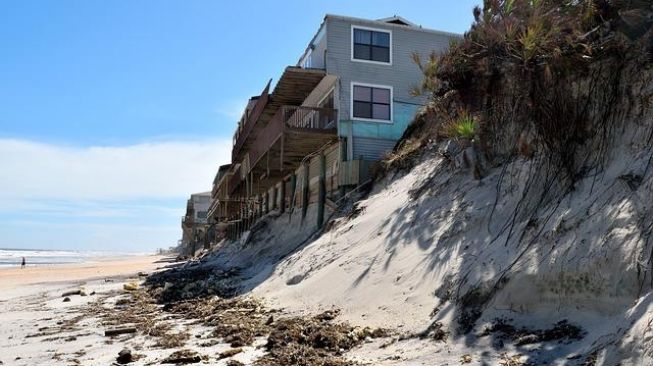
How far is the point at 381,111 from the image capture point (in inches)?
829

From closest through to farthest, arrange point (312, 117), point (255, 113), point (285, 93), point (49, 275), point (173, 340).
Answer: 1. point (173, 340)
2. point (312, 117)
3. point (285, 93)
4. point (255, 113)
5. point (49, 275)

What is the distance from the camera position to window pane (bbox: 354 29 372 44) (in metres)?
21.1

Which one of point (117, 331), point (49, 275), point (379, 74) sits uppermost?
point (379, 74)

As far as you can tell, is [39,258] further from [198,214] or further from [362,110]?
[362,110]

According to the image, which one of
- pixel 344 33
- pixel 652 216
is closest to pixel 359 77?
pixel 344 33

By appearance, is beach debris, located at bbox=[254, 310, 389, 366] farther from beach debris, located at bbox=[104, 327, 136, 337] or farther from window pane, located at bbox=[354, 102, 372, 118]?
window pane, located at bbox=[354, 102, 372, 118]

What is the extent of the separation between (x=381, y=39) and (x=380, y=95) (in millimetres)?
2314

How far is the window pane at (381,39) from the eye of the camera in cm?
2141

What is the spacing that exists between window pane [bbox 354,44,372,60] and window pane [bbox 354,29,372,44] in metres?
0.20

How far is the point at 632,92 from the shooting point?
6.47 m

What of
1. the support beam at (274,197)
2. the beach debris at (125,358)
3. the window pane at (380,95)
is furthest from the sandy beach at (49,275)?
the beach debris at (125,358)

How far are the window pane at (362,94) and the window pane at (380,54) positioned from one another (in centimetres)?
129

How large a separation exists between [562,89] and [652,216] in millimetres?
2728

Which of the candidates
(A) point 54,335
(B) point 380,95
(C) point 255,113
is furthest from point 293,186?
(A) point 54,335
